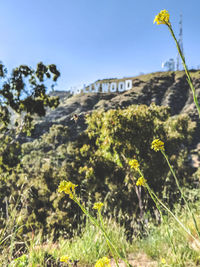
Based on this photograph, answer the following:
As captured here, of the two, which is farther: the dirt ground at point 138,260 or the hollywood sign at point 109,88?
the hollywood sign at point 109,88

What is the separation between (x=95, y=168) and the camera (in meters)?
10.5

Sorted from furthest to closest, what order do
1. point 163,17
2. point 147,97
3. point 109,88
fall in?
1. point 109,88
2. point 147,97
3. point 163,17

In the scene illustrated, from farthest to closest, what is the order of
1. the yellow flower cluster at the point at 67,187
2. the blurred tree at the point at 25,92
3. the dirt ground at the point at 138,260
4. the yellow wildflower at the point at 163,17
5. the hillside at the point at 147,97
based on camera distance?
the hillside at the point at 147,97, the blurred tree at the point at 25,92, the dirt ground at the point at 138,260, the yellow flower cluster at the point at 67,187, the yellow wildflower at the point at 163,17

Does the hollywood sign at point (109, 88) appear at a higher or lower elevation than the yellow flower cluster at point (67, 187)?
higher

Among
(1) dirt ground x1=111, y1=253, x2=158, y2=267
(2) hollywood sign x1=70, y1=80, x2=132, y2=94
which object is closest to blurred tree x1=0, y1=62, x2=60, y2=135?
(1) dirt ground x1=111, y1=253, x2=158, y2=267

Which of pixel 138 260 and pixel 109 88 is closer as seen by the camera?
pixel 138 260

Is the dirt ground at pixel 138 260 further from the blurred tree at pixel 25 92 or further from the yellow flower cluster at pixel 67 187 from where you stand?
the blurred tree at pixel 25 92

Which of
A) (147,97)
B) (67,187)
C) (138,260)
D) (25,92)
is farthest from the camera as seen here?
(147,97)

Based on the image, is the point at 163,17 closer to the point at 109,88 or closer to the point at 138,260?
the point at 138,260

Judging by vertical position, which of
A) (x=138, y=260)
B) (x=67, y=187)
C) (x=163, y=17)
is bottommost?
(x=138, y=260)

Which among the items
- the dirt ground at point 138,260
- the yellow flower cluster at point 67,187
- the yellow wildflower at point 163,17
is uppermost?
the yellow wildflower at point 163,17

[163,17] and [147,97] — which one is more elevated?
[147,97]

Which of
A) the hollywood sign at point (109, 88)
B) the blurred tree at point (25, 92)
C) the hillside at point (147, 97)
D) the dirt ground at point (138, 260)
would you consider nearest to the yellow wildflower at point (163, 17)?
the dirt ground at point (138, 260)

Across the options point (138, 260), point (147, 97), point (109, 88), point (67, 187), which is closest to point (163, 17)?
point (67, 187)
